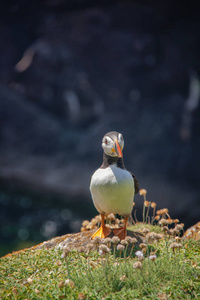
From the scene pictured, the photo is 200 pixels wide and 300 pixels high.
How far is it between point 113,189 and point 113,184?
0.07 metres

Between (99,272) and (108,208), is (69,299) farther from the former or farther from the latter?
(108,208)

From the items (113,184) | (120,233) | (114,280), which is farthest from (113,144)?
(114,280)

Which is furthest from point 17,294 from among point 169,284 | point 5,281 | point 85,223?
point 85,223

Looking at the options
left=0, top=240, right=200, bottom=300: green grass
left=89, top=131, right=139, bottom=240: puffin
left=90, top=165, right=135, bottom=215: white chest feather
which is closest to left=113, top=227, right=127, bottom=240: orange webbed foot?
left=89, top=131, right=139, bottom=240: puffin

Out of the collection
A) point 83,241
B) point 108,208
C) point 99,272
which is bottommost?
point 99,272

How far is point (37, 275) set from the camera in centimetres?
363

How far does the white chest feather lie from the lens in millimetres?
4102

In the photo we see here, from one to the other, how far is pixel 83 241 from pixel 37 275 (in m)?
1.01

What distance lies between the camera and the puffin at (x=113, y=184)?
4.10 meters

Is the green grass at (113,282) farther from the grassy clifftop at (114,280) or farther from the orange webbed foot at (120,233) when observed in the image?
the orange webbed foot at (120,233)

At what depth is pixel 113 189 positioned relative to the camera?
4.09 metres

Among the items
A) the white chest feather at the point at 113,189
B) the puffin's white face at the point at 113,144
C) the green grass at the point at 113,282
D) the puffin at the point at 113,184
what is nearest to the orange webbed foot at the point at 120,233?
the puffin at the point at 113,184

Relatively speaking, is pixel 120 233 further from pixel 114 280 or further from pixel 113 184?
pixel 114 280

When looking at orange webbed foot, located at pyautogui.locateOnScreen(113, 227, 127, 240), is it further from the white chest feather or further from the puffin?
the white chest feather
